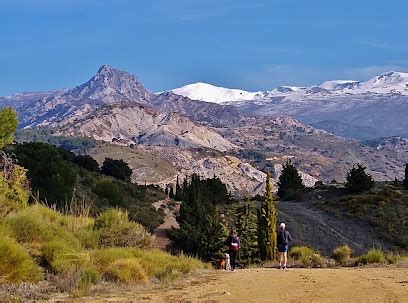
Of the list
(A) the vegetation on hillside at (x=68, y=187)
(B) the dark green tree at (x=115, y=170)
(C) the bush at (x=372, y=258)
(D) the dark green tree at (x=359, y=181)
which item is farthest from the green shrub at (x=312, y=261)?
(B) the dark green tree at (x=115, y=170)

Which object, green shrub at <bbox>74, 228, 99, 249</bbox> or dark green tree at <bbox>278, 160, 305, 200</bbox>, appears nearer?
green shrub at <bbox>74, 228, 99, 249</bbox>

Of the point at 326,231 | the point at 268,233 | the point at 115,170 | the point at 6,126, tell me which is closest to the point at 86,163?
the point at 115,170

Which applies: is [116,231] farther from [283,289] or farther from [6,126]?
[6,126]

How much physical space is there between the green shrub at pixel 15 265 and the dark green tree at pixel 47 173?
95.6ft

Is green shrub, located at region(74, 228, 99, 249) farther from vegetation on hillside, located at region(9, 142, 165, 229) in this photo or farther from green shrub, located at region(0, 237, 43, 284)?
vegetation on hillside, located at region(9, 142, 165, 229)

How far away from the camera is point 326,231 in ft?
167

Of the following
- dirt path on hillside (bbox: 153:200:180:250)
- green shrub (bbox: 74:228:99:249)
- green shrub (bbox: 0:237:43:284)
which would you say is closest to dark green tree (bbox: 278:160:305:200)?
dirt path on hillside (bbox: 153:200:180:250)

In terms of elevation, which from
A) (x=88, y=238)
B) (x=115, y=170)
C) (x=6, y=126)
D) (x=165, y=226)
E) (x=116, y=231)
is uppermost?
(x=6, y=126)

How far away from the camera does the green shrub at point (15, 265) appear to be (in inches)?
464

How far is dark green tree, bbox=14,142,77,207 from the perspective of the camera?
1676 inches

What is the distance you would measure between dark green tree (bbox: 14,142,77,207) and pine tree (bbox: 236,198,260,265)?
1441cm

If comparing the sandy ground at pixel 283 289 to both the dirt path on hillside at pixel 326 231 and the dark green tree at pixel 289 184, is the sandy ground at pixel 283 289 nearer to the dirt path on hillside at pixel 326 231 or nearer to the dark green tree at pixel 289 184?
the dirt path on hillside at pixel 326 231

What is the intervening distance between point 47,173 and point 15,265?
1319 inches

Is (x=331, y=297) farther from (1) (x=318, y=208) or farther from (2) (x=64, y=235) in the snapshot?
(1) (x=318, y=208)
